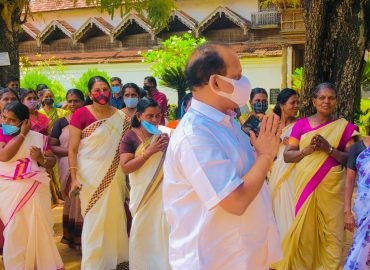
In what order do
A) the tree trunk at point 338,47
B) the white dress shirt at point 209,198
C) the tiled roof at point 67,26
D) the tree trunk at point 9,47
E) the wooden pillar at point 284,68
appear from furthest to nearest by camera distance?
the tiled roof at point 67,26 < the wooden pillar at point 284,68 < the tree trunk at point 9,47 < the tree trunk at point 338,47 < the white dress shirt at point 209,198

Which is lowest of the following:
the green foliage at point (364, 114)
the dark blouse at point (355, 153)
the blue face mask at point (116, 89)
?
the green foliage at point (364, 114)

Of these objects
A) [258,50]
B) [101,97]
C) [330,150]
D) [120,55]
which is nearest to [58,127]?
[101,97]

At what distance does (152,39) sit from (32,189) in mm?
18151

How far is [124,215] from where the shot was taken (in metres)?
5.12

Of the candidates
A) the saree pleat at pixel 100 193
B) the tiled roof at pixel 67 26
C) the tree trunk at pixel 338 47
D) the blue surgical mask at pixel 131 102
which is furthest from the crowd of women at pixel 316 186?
the tiled roof at pixel 67 26

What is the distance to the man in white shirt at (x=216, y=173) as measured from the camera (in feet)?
6.73

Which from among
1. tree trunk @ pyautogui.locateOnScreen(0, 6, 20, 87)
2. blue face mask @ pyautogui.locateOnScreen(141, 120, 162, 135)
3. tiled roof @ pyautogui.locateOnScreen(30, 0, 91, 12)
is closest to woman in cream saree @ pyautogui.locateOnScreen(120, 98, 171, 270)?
blue face mask @ pyautogui.locateOnScreen(141, 120, 162, 135)

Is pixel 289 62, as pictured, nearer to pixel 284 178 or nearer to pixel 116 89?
pixel 116 89

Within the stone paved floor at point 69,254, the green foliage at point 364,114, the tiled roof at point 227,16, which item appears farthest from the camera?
the tiled roof at point 227,16

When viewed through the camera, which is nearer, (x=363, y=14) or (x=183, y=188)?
(x=183, y=188)

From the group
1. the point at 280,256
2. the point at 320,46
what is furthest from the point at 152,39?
the point at 280,256

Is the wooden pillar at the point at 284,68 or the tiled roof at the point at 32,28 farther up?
the tiled roof at the point at 32,28

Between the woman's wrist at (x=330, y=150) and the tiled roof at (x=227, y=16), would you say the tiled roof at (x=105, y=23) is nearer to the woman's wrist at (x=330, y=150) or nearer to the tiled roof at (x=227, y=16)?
the tiled roof at (x=227, y=16)

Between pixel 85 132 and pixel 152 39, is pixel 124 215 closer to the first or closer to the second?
pixel 85 132
